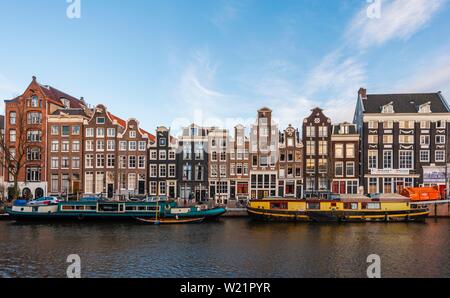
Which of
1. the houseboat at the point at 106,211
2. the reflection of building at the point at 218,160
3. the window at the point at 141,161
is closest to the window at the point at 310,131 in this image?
the reflection of building at the point at 218,160

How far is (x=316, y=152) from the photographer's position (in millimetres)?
58438

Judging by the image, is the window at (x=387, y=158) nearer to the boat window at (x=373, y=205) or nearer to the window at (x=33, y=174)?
the boat window at (x=373, y=205)

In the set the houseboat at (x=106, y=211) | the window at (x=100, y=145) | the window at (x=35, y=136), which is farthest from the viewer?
the window at (x=35, y=136)

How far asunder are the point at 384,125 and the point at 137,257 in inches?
2036

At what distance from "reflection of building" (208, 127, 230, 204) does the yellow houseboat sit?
1528 centimetres

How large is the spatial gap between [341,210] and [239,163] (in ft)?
71.2

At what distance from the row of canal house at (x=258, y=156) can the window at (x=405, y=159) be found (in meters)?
0.16

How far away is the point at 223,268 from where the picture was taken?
22.1m

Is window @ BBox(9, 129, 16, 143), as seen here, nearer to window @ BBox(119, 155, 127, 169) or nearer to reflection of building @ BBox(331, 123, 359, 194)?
window @ BBox(119, 155, 127, 169)

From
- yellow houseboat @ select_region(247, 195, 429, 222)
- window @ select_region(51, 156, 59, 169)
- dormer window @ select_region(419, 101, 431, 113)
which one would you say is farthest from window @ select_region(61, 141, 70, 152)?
dormer window @ select_region(419, 101, 431, 113)

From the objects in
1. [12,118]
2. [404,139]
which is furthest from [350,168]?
[12,118]

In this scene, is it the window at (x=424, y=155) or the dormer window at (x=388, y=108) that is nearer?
the window at (x=424, y=155)

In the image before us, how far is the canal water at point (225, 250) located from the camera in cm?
2175
